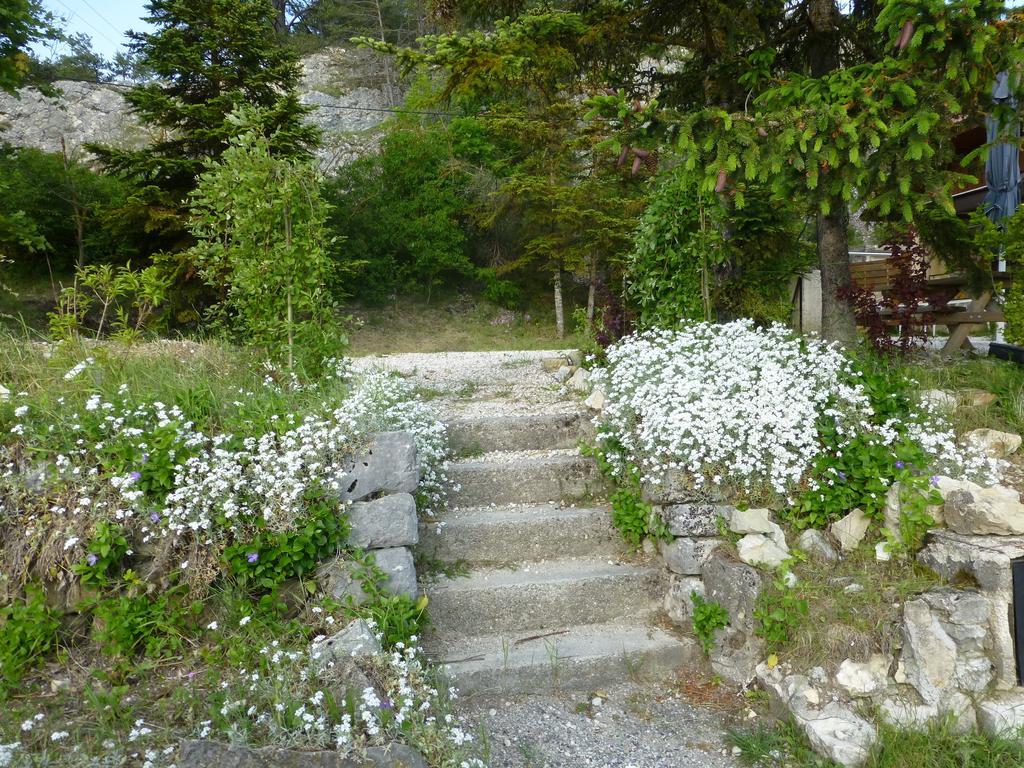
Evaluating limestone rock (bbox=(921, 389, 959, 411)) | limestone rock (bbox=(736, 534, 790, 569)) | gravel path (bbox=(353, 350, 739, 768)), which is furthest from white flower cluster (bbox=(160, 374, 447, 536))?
limestone rock (bbox=(921, 389, 959, 411))

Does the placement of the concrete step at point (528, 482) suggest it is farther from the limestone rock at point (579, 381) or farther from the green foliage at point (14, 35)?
the green foliage at point (14, 35)

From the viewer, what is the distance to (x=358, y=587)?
3.02 m

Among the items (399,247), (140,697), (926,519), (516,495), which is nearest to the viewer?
(140,697)

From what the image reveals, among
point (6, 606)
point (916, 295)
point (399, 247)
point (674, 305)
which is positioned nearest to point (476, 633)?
point (6, 606)

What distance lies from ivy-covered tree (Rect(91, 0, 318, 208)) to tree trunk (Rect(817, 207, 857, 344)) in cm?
795

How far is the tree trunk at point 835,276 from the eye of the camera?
15.9 feet

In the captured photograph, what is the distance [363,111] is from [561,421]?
23.5 m

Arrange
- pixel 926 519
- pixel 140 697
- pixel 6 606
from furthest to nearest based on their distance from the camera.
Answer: pixel 926 519 < pixel 6 606 < pixel 140 697

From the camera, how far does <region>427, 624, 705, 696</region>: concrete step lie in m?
3.09

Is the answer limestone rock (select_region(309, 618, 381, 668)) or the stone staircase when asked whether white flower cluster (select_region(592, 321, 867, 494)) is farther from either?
limestone rock (select_region(309, 618, 381, 668))

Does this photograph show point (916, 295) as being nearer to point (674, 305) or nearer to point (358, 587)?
point (674, 305)

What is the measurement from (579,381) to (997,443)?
3.14 m

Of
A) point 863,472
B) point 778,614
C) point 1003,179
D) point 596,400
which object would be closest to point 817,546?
point 863,472

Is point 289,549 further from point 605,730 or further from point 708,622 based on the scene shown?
point 708,622
